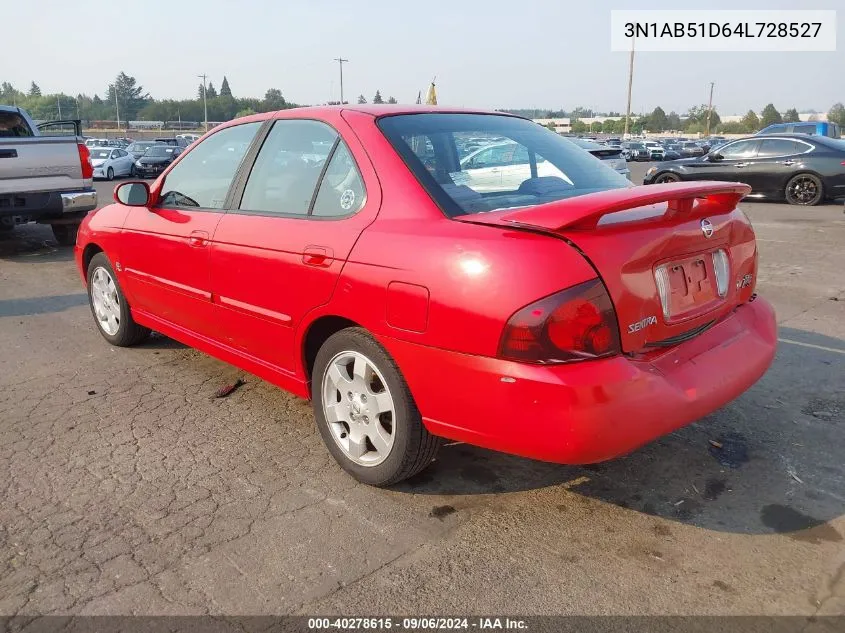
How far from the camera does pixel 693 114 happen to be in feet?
449

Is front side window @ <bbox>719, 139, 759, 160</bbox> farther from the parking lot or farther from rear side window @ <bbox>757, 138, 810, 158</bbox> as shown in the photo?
the parking lot

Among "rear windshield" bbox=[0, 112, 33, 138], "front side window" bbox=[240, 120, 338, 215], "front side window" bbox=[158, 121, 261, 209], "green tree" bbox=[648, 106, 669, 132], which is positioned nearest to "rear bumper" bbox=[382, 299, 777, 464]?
"front side window" bbox=[240, 120, 338, 215]

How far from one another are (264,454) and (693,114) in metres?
149

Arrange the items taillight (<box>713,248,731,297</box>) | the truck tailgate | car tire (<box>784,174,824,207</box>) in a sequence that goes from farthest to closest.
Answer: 1. car tire (<box>784,174,824,207</box>)
2. the truck tailgate
3. taillight (<box>713,248,731,297</box>)

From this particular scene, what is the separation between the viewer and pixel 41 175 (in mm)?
8906

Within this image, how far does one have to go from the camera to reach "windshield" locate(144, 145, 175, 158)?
96.9 feet

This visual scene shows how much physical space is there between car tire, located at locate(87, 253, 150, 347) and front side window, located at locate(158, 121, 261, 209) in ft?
3.24

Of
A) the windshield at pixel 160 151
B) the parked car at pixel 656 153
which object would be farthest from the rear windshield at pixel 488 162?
the parked car at pixel 656 153

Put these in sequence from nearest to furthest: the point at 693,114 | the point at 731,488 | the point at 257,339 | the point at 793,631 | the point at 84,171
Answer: the point at 793,631
the point at 731,488
the point at 257,339
the point at 84,171
the point at 693,114

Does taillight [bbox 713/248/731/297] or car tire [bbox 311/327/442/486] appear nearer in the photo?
car tire [bbox 311/327/442/486]

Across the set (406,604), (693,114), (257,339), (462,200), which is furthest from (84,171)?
(693,114)

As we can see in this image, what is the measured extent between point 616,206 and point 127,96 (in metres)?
166

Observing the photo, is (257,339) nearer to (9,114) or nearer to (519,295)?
(519,295)

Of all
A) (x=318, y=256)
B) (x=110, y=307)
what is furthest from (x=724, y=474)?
(x=110, y=307)
